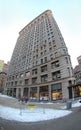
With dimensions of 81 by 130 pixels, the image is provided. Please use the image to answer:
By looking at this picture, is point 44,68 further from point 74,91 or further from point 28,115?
point 28,115

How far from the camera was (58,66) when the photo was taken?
148ft

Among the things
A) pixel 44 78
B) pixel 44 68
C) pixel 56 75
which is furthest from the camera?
pixel 44 68

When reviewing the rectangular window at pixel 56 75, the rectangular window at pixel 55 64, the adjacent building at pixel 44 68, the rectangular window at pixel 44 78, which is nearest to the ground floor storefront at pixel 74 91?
Answer: the adjacent building at pixel 44 68

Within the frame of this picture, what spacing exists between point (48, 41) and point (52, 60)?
460 inches

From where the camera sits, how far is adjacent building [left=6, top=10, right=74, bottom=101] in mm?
43031

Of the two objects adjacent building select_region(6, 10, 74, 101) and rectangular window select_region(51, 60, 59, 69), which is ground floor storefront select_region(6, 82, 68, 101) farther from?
rectangular window select_region(51, 60, 59, 69)

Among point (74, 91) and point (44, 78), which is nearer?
point (74, 91)

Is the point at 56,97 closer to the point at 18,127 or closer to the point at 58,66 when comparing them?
the point at 58,66

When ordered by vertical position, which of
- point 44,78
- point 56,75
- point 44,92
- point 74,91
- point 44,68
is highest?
point 44,68

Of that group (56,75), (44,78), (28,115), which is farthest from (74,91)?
(28,115)

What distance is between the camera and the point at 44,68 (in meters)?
50.8

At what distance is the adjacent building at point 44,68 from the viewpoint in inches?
1694

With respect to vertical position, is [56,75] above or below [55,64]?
below

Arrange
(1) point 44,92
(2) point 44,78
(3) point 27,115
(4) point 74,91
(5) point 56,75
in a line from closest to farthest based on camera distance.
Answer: (3) point 27,115, (4) point 74,91, (5) point 56,75, (1) point 44,92, (2) point 44,78
